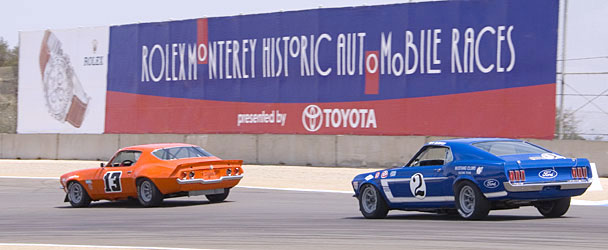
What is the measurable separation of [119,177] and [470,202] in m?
7.66

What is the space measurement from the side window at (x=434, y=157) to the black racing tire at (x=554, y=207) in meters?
1.38

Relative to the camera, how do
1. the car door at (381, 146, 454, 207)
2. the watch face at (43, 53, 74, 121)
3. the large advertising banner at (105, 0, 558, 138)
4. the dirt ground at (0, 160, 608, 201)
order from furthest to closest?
the watch face at (43, 53, 74, 121), the large advertising banner at (105, 0, 558, 138), the dirt ground at (0, 160, 608, 201), the car door at (381, 146, 454, 207)

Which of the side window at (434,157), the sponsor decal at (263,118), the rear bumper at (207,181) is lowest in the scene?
the rear bumper at (207,181)

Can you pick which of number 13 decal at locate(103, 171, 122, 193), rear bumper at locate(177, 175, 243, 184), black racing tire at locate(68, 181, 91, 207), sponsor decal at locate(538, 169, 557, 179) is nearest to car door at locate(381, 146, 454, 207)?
sponsor decal at locate(538, 169, 557, 179)

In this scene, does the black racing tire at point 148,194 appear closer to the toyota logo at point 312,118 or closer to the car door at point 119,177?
the car door at point 119,177

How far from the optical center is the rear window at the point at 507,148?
12.3 metres

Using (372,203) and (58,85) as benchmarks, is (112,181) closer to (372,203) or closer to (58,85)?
(372,203)

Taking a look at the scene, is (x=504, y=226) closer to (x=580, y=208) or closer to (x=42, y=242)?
(x=580, y=208)

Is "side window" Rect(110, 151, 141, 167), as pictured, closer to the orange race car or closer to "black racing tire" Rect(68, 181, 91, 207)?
the orange race car

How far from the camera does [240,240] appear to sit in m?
11.3

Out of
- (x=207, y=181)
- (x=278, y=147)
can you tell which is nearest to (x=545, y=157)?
(x=207, y=181)

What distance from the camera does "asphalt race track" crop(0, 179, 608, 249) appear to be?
410 inches

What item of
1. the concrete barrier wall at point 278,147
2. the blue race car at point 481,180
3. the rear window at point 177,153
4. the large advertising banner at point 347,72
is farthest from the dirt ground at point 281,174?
the blue race car at point 481,180

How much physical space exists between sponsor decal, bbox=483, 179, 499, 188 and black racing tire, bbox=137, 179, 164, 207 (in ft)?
23.2
